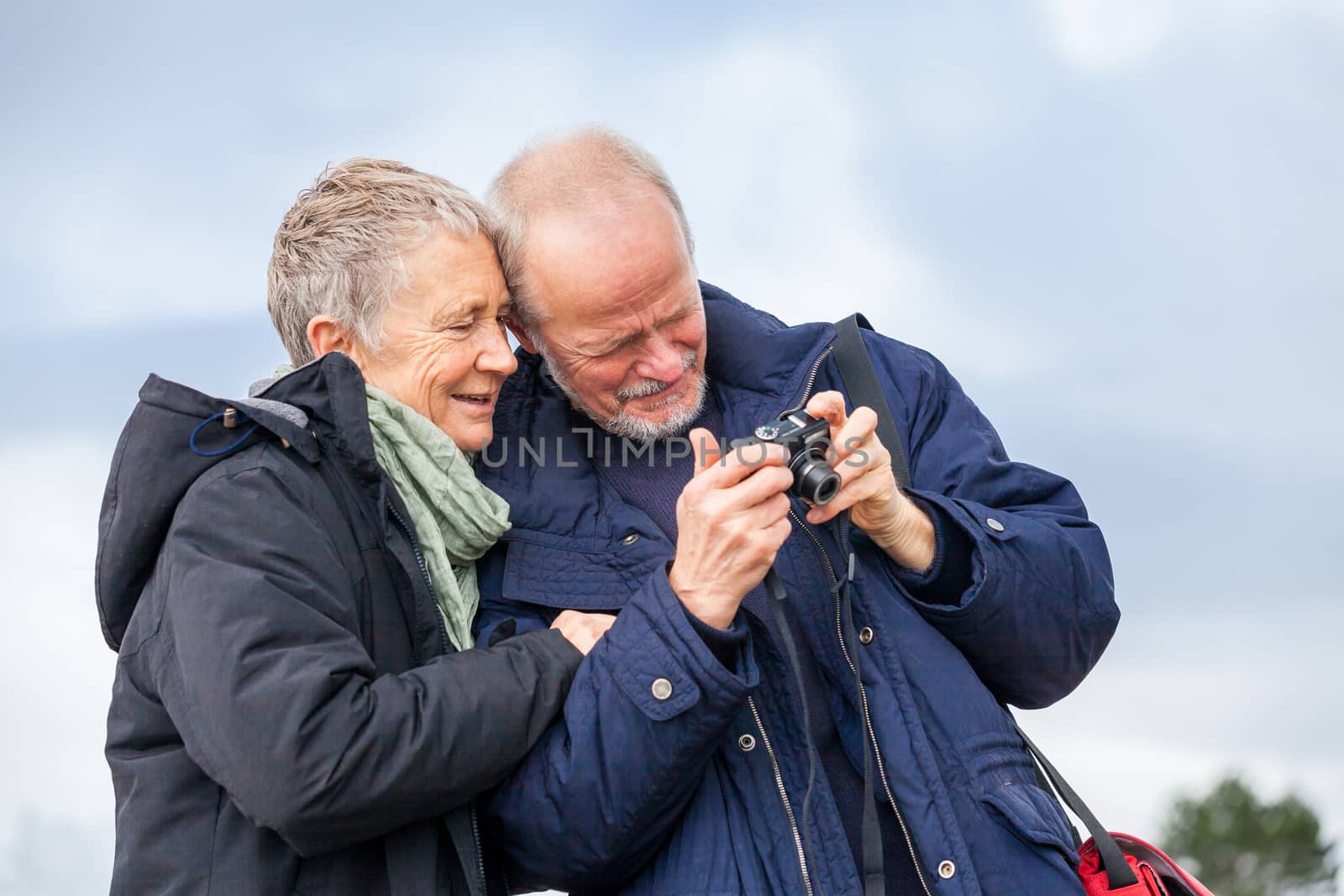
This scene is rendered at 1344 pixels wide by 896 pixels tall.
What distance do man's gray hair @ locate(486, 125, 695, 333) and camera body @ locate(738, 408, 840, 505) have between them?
0.84 meters

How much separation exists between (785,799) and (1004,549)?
0.77m

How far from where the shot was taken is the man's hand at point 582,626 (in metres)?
2.89

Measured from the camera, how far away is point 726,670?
2684mm

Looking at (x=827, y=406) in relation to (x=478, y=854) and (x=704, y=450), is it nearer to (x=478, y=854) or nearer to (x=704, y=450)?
(x=704, y=450)

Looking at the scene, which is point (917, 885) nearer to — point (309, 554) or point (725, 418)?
point (725, 418)

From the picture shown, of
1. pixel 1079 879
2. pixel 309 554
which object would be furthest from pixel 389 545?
pixel 1079 879

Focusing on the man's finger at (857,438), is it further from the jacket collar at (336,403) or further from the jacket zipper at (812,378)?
the jacket collar at (336,403)

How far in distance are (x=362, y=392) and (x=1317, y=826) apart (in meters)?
20.0

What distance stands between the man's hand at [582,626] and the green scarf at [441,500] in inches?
8.5

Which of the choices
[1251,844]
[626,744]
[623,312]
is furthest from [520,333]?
[1251,844]

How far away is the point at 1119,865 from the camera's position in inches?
113

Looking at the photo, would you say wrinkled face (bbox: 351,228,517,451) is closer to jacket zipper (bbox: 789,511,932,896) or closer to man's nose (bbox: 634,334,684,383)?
man's nose (bbox: 634,334,684,383)

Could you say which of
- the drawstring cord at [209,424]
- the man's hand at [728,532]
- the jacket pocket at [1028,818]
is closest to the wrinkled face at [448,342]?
the drawstring cord at [209,424]

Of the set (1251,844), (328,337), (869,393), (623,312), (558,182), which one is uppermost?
(558,182)
